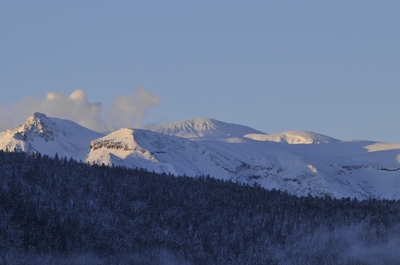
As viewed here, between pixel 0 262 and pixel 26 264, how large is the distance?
15.9 feet

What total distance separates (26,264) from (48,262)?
510cm

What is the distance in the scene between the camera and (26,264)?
195500 mm

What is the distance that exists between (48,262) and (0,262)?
32.4 ft

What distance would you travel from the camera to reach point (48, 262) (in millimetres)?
199750

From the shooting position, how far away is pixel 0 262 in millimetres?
192125
